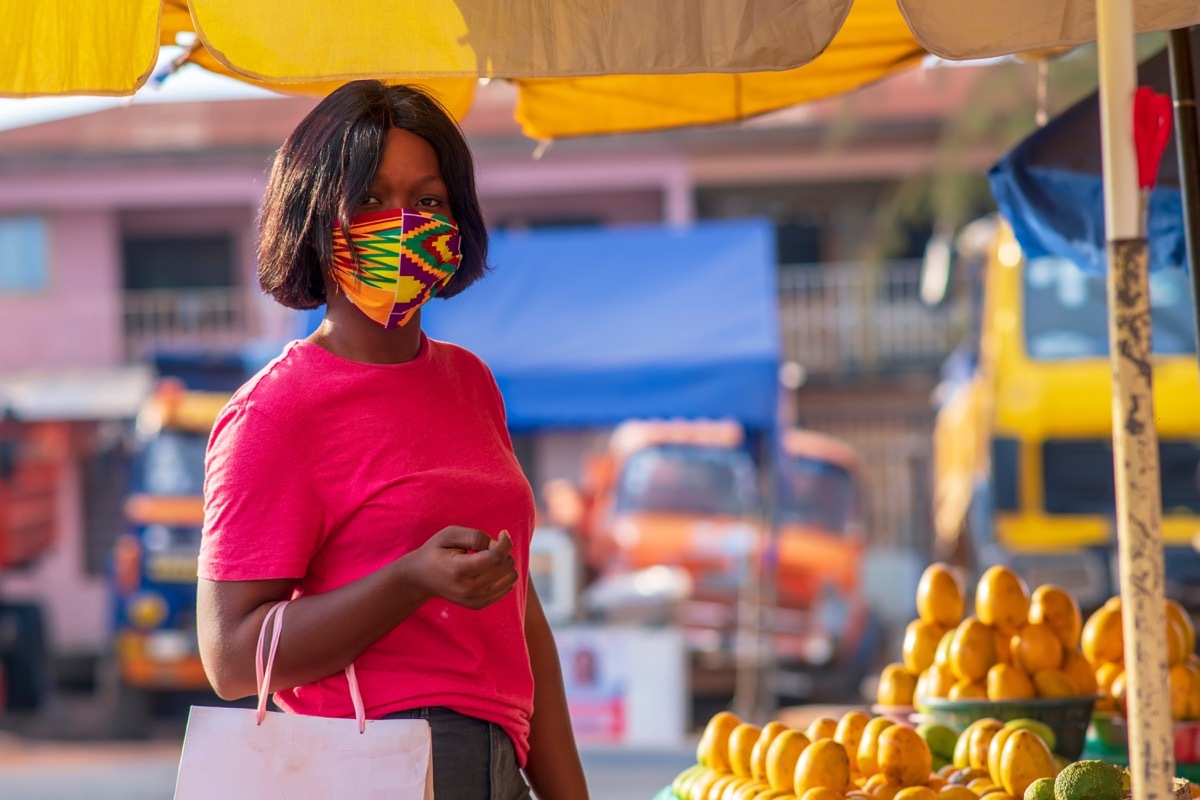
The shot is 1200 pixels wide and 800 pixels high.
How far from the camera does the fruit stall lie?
115 inches

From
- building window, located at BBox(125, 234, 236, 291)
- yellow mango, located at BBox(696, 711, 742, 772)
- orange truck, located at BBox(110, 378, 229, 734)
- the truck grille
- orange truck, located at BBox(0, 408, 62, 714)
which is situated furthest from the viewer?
building window, located at BBox(125, 234, 236, 291)

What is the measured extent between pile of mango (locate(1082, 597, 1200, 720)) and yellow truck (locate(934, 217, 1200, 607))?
5016 mm

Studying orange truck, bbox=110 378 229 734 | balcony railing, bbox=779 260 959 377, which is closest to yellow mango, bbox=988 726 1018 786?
orange truck, bbox=110 378 229 734

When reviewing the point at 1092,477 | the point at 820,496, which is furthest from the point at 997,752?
the point at 820,496

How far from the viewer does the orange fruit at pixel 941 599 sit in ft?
12.4

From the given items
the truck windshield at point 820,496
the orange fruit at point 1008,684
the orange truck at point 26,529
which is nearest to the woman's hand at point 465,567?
the orange fruit at point 1008,684

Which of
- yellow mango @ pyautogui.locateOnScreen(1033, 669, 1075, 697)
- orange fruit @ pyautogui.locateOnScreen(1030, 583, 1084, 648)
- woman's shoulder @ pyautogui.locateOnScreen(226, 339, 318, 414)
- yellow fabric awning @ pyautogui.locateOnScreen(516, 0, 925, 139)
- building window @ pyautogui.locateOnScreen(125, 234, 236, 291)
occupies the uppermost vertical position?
building window @ pyautogui.locateOnScreen(125, 234, 236, 291)

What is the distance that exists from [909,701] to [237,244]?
21.0m

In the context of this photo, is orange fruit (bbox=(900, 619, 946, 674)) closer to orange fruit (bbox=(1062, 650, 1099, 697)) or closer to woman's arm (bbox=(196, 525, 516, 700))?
orange fruit (bbox=(1062, 650, 1099, 697))

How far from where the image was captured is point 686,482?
1308 cm

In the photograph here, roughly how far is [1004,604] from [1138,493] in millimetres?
2068

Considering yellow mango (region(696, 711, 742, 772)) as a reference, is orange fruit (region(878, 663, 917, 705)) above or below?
above

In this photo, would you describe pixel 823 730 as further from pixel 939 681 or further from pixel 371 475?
pixel 371 475

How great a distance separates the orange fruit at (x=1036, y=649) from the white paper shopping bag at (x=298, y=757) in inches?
77.8
